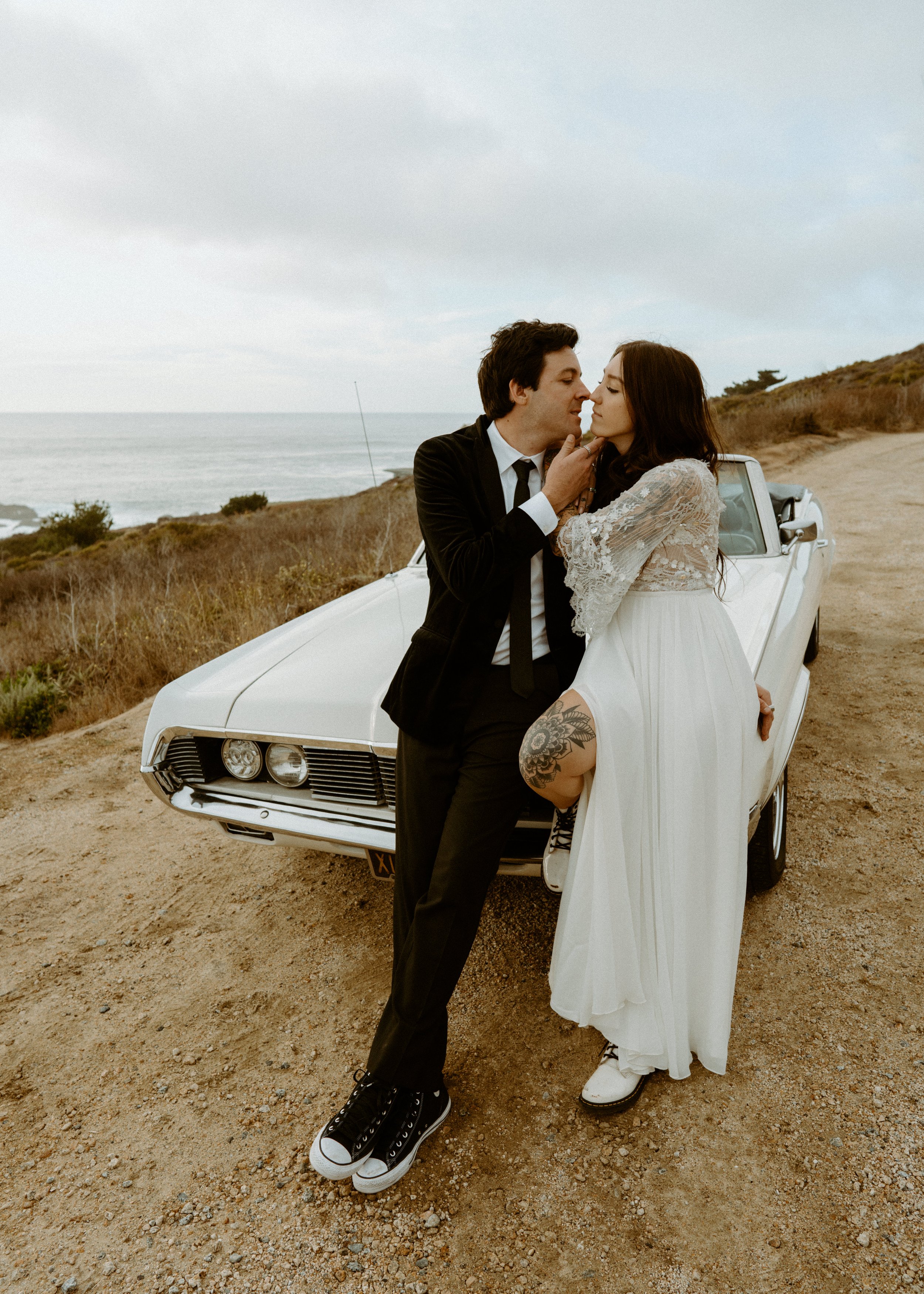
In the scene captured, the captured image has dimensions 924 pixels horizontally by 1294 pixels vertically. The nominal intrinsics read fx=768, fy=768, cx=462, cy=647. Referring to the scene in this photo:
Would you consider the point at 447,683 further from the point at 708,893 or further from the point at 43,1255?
the point at 43,1255

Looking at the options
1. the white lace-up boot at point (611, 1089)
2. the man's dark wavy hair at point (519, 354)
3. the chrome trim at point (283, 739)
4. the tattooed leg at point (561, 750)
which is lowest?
the white lace-up boot at point (611, 1089)

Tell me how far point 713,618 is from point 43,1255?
218cm

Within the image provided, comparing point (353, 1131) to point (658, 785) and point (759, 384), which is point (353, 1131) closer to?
point (658, 785)

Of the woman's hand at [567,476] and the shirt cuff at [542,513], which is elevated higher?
the woman's hand at [567,476]

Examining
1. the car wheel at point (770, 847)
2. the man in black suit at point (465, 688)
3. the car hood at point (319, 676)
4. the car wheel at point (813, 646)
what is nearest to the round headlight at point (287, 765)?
the car hood at point (319, 676)

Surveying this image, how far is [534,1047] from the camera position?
7.37 ft

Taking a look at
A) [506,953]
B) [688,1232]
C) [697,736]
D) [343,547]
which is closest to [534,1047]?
[506,953]

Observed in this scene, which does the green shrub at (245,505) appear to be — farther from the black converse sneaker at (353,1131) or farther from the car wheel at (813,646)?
the black converse sneaker at (353,1131)

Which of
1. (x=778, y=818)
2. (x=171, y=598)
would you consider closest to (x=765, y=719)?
(x=778, y=818)

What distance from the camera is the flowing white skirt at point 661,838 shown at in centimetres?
190

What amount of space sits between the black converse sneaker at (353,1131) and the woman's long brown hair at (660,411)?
163cm

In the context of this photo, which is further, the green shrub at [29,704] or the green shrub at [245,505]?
the green shrub at [245,505]

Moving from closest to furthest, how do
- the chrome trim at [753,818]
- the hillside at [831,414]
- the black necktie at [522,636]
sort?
the black necktie at [522,636] < the chrome trim at [753,818] < the hillside at [831,414]

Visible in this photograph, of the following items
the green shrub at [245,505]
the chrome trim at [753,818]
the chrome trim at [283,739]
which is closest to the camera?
the chrome trim at [753,818]
